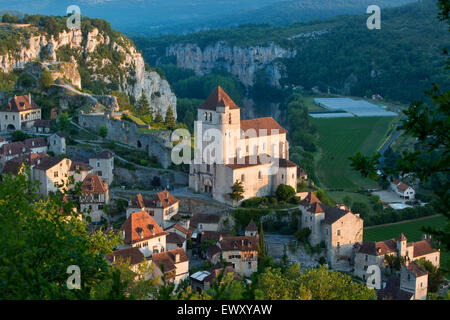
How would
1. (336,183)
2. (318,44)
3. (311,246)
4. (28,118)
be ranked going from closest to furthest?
(311,246), (28,118), (336,183), (318,44)

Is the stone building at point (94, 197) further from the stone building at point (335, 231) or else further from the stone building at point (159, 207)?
the stone building at point (335, 231)

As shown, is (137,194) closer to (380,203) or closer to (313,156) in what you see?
(380,203)

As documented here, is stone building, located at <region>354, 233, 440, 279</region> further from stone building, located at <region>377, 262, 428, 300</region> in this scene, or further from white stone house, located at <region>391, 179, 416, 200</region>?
white stone house, located at <region>391, 179, 416, 200</region>

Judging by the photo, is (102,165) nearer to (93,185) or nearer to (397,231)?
(93,185)

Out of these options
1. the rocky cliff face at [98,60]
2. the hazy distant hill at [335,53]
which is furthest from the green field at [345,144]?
the rocky cliff face at [98,60]

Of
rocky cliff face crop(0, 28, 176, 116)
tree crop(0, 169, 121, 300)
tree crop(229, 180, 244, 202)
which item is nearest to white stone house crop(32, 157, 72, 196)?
tree crop(229, 180, 244, 202)

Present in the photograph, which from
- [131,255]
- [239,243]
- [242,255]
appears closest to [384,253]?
[242,255]
